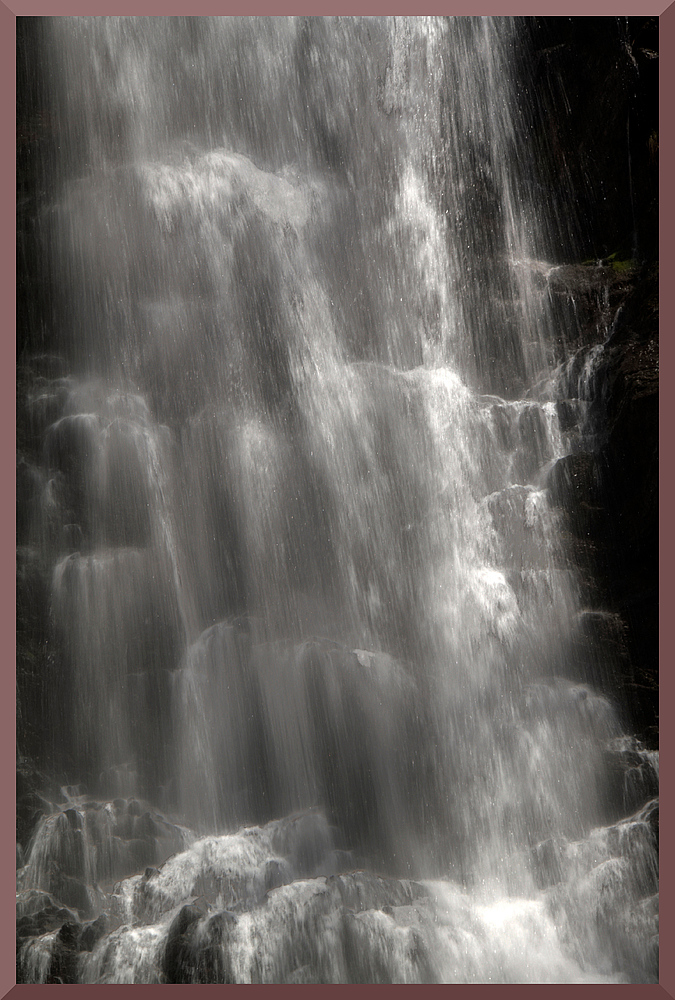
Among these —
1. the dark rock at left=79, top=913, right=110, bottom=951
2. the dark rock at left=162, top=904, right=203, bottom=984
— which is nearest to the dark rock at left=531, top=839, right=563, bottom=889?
the dark rock at left=162, top=904, right=203, bottom=984

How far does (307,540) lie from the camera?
27.0 ft

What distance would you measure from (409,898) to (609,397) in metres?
4.67

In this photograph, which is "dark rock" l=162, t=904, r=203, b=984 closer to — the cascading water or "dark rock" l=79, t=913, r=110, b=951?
the cascading water

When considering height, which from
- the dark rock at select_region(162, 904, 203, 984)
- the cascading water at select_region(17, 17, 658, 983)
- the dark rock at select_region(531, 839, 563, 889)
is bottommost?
the dark rock at select_region(162, 904, 203, 984)

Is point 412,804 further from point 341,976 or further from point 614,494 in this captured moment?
point 614,494

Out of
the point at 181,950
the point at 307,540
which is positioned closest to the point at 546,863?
the point at 181,950

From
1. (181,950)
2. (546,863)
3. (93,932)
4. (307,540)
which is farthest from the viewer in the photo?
(307,540)

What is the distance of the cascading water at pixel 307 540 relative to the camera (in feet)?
21.9

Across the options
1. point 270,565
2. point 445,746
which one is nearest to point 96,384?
point 270,565

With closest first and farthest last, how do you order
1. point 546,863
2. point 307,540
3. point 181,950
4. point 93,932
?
1. point 181,950
2. point 93,932
3. point 546,863
4. point 307,540

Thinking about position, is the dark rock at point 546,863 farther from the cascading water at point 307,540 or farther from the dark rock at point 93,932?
the dark rock at point 93,932

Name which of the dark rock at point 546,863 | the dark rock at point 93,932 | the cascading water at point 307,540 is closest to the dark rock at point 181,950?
the cascading water at point 307,540

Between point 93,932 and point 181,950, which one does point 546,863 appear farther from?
point 93,932

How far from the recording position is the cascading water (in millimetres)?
6668
